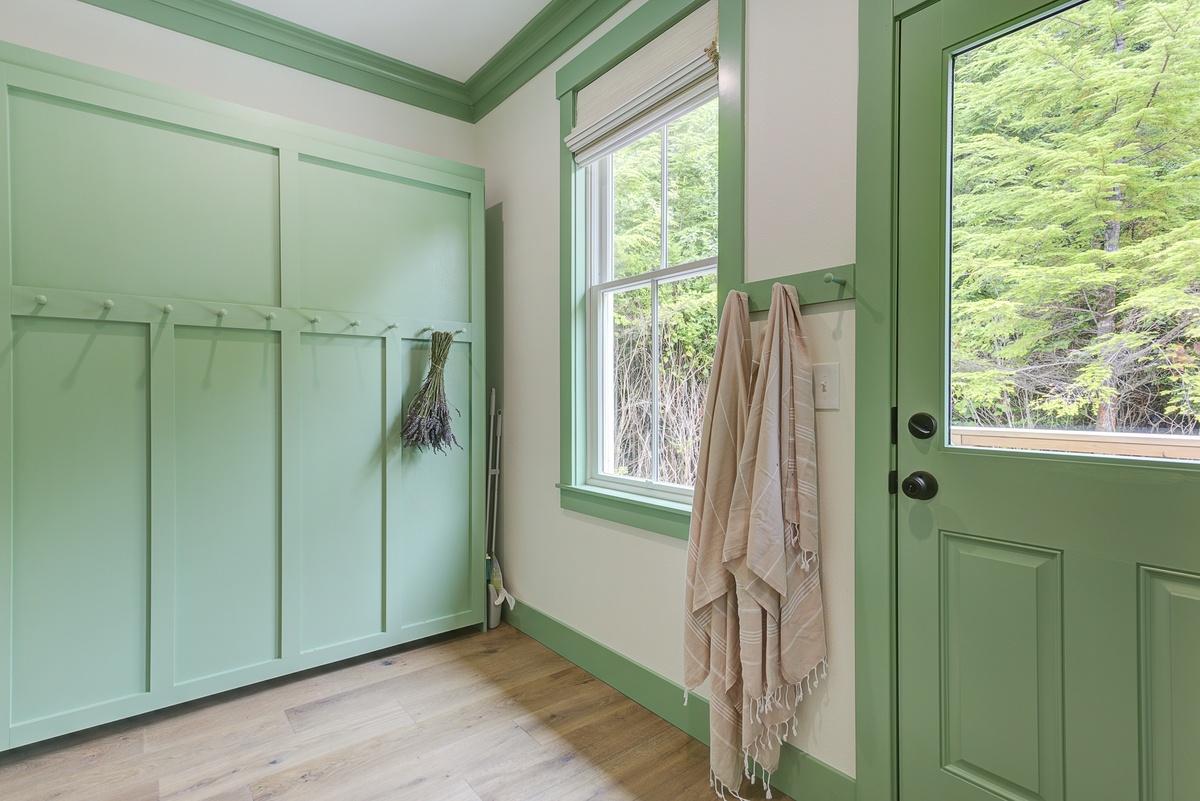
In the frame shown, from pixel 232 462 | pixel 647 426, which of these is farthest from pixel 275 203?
pixel 647 426

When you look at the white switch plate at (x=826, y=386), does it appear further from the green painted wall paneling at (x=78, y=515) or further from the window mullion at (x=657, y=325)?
the green painted wall paneling at (x=78, y=515)

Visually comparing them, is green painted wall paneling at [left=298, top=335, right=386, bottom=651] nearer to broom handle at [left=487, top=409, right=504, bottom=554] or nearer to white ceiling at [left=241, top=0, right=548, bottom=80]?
broom handle at [left=487, top=409, right=504, bottom=554]

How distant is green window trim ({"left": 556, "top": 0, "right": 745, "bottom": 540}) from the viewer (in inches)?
71.6

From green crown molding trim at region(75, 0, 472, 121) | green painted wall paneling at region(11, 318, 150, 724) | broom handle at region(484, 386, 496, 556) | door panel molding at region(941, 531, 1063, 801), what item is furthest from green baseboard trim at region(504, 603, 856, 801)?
green crown molding trim at region(75, 0, 472, 121)

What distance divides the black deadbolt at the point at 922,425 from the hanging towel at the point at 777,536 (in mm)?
252

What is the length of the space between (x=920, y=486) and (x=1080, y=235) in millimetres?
618

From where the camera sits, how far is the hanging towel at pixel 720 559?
1.65 meters

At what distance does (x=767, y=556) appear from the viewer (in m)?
1.54

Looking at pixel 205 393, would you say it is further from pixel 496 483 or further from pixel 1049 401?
pixel 1049 401

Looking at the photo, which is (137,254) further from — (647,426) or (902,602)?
(902,602)

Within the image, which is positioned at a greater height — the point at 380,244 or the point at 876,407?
the point at 380,244

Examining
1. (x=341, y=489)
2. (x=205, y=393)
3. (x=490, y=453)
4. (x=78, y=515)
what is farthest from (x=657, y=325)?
(x=78, y=515)

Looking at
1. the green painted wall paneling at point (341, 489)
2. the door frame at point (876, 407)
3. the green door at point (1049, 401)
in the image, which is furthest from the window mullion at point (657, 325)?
the green painted wall paneling at point (341, 489)

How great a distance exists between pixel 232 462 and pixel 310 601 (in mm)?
642
